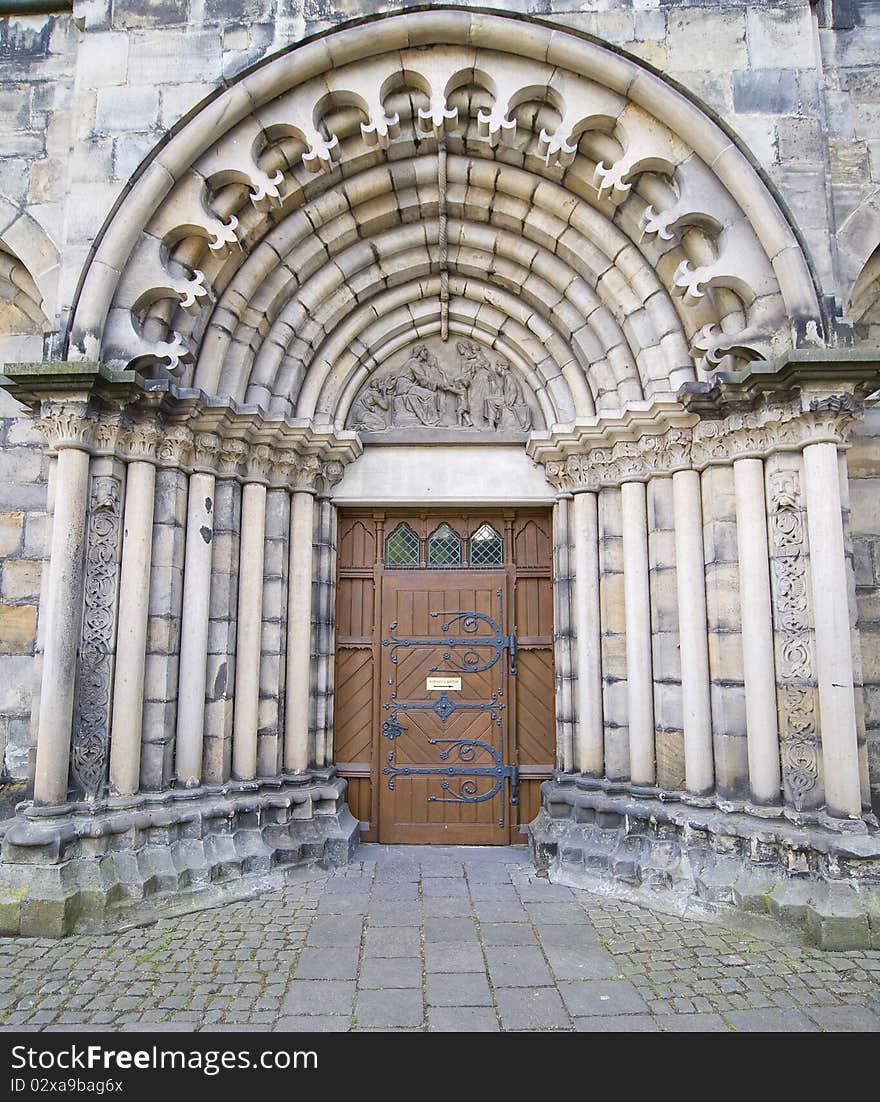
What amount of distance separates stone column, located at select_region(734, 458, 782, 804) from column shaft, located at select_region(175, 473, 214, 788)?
3.26 m

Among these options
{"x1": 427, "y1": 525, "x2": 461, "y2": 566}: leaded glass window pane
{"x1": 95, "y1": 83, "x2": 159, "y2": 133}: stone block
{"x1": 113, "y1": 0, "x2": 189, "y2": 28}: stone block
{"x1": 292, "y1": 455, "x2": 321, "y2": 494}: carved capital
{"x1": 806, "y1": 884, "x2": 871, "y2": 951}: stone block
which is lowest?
{"x1": 806, "y1": 884, "x2": 871, "y2": 951}: stone block

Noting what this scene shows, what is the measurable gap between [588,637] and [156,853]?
2.97 meters

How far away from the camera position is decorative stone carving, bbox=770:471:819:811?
4.02 m

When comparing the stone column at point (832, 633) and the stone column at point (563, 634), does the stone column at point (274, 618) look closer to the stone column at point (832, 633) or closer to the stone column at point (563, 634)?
the stone column at point (563, 634)

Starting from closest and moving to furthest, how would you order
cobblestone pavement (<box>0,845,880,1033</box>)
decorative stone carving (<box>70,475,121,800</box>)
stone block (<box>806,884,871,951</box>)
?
cobblestone pavement (<box>0,845,880,1033</box>) → stone block (<box>806,884,871,951</box>) → decorative stone carving (<box>70,475,121,800</box>)

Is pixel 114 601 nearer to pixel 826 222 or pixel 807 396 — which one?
pixel 807 396

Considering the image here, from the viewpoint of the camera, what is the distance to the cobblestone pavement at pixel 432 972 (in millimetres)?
2963

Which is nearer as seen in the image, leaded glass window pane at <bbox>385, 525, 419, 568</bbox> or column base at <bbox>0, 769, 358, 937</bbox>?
column base at <bbox>0, 769, 358, 937</bbox>

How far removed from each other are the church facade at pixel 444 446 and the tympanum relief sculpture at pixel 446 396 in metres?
0.07

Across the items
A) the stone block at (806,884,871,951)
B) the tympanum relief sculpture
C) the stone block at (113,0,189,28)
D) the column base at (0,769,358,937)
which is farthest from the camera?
the tympanum relief sculpture

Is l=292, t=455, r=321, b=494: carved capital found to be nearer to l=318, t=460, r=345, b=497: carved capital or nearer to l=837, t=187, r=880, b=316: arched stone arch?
l=318, t=460, r=345, b=497: carved capital

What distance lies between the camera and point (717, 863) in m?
4.09

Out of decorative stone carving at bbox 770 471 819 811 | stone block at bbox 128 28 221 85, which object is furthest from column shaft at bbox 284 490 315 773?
decorative stone carving at bbox 770 471 819 811

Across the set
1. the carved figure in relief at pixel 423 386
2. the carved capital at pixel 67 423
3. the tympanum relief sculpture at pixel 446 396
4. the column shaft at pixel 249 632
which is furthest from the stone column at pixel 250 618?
the carved figure in relief at pixel 423 386
